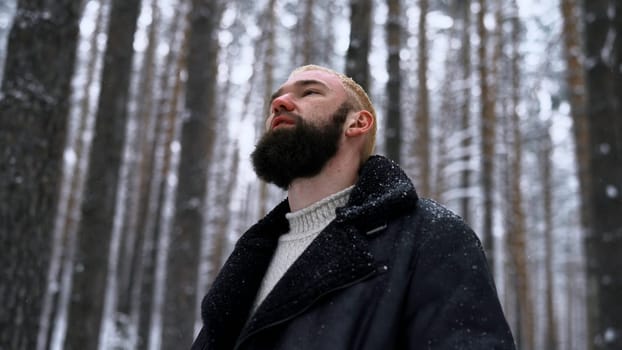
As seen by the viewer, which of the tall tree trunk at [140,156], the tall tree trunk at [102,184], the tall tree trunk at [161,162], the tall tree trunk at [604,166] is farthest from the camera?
the tall tree trunk at [140,156]

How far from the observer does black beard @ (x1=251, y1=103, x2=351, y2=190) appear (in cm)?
194

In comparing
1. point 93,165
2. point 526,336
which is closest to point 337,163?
point 93,165

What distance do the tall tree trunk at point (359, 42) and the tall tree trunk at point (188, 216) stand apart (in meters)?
2.15

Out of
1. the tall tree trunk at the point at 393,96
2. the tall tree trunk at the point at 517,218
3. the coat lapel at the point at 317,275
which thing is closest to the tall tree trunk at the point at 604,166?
the tall tree trunk at the point at 393,96

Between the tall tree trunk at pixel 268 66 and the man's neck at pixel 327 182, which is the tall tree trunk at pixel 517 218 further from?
the man's neck at pixel 327 182

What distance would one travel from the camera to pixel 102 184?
6.29m

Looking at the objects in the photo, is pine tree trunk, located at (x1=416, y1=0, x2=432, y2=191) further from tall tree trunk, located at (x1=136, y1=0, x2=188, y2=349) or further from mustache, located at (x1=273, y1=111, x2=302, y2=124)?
mustache, located at (x1=273, y1=111, x2=302, y2=124)

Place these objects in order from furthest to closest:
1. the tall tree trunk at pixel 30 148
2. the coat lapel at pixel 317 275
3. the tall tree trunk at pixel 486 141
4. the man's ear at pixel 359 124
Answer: the tall tree trunk at pixel 486 141 → the tall tree trunk at pixel 30 148 → the man's ear at pixel 359 124 → the coat lapel at pixel 317 275

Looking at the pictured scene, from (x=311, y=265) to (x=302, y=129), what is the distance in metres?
0.54

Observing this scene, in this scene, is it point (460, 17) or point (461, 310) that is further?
point (460, 17)

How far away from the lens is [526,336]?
14562 mm

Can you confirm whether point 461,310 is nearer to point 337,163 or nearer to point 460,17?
point 337,163

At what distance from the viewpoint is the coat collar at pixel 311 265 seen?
1.58m

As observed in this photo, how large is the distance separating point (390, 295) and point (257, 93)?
2083 centimetres
